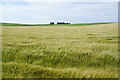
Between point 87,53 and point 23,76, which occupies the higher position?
point 87,53

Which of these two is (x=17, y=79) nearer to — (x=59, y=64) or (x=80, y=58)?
(x=59, y=64)

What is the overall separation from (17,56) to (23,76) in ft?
6.10

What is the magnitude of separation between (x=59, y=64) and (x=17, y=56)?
6.14 ft

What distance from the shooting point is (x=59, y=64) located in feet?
13.5

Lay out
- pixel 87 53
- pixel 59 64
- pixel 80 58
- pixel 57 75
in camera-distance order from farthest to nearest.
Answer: pixel 87 53 < pixel 80 58 < pixel 59 64 < pixel 57 75

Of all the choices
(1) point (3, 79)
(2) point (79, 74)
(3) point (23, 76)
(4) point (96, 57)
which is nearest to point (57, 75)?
(2) point (79, 74)

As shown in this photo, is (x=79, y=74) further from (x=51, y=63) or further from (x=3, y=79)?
(x=3, y=79)

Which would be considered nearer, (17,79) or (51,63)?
(17,79)

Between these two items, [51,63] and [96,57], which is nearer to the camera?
[51,63]

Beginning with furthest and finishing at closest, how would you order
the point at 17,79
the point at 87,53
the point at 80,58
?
1. the point at 87,53
2. the point at 80,58
3. the point at 17,79

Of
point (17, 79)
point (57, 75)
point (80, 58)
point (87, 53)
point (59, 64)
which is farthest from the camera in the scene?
point (87, 53)

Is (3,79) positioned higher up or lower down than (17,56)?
lower down

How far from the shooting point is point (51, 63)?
13.9 ft

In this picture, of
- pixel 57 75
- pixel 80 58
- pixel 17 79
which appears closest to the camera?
pixel 17 79
